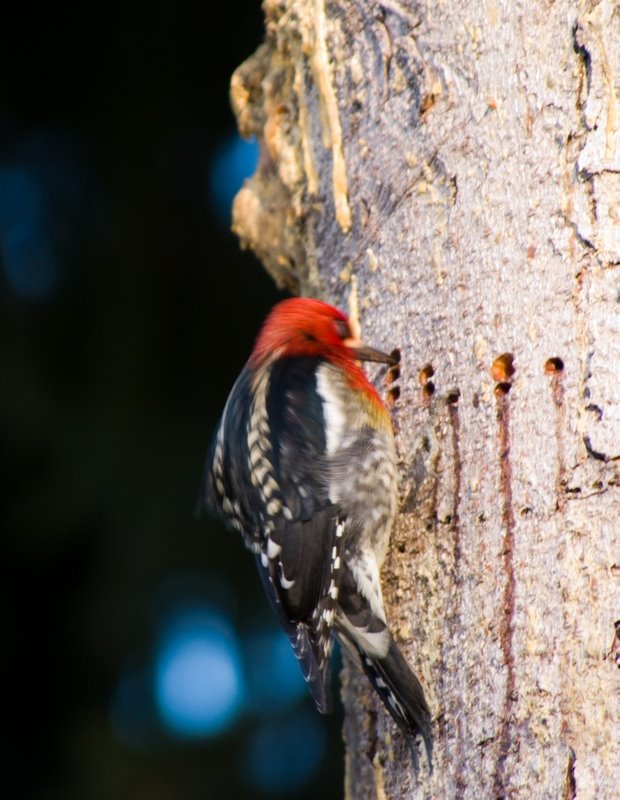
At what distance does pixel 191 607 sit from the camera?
17.2 ft

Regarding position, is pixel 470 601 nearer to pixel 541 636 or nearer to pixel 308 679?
pixel 541 636

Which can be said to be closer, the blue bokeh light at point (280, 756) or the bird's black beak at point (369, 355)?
the bird's black beak at point (369, 355)

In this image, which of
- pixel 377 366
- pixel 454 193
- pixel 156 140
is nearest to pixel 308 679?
pixel 377 366

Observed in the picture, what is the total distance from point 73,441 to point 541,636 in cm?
309

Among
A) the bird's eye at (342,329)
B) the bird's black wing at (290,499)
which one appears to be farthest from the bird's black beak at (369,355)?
the bird's black wing at (290,499)

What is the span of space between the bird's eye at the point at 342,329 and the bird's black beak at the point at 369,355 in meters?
0.11

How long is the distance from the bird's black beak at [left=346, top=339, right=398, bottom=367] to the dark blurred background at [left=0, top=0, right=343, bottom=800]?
214cm

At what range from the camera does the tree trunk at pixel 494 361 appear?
249cm

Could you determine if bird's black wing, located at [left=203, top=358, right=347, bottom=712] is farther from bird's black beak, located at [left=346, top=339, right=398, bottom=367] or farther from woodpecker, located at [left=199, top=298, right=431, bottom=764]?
bird's black beak, located at [left=346, top=339, right=398, bottom=367]

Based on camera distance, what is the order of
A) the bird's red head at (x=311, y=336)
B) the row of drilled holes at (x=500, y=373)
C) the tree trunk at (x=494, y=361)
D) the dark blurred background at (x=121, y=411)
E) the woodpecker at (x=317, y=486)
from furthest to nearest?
the dark blurred background at (x=121, y=411), the bird's red head at (x=311, y=336), the woodpecker at (x=317, y=486), the row of drilled holes at (x=500, y=373), the tree trunk at (x=494, y=361)

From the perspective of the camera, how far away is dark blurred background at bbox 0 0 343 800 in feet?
16.9

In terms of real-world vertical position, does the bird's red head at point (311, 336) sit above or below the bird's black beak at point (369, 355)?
above

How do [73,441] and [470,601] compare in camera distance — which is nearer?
[470,601]

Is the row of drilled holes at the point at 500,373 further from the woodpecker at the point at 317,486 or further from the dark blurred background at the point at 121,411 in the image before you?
the dark blurred background at the point at 121,411
